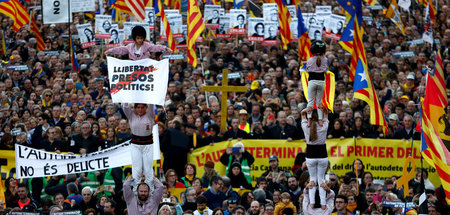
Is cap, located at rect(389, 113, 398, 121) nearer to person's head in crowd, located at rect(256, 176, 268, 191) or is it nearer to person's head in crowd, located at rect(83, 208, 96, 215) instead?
person's head in crowd, located at rect(256, 176, 268, 191)

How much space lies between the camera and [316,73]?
55.2 feet

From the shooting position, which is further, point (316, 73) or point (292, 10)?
point (292, 10)

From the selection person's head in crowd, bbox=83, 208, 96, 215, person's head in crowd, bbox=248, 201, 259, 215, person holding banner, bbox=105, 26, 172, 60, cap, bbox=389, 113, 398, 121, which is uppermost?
person holding banner, bbox=105, 26, 172, 60

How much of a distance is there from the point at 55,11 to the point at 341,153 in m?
11.1

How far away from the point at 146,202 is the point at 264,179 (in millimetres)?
4014

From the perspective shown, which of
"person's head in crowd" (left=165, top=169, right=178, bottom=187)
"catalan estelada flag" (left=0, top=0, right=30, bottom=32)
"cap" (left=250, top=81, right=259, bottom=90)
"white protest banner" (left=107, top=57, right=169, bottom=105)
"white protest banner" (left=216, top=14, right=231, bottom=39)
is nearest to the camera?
"white protest banner" (left=107, top=57, right=169, bottom=105)

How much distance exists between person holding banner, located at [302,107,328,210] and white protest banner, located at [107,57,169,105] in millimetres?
2704

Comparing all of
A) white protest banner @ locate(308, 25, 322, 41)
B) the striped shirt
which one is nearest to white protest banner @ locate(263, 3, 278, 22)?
white protest banner @ locate(308, 25, 322, 41)

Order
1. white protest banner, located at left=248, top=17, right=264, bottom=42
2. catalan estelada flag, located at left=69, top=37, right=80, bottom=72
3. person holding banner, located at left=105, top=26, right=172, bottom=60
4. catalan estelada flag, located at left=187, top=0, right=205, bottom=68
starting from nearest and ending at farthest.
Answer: person holding banner, located at left=105, top=26, right=172, bottom=60, catalan estelada flag, located at left=187, top=0, right=205, bottom=68, catalan estelada flag, located at left=69, top=37, right=80, bottom=72, white protest banner, located at left=248, top=17, right=264, bottom=42

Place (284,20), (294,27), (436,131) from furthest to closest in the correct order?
(294,27), (284,20), (436,131)

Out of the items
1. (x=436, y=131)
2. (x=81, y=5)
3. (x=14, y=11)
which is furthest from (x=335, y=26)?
(x=436, y=131)

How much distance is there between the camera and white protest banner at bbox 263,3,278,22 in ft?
95.5

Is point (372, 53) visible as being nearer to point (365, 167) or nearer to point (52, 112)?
point (365, 167)

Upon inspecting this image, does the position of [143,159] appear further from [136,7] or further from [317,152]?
[136,7]
